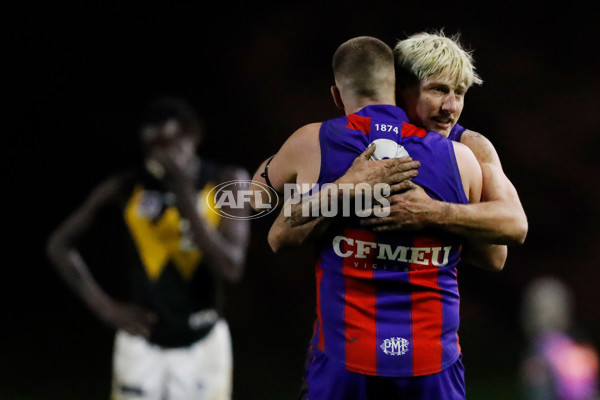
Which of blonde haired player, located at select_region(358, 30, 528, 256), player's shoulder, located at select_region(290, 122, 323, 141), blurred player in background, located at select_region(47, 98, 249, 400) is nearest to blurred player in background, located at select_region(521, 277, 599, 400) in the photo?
blurred player in background, located at select_region(47, 98, 249, 400)

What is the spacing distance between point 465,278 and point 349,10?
3.74 meters

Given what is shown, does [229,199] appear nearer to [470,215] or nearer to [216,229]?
[216,229]

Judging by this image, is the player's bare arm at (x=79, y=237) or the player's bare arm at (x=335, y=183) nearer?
the player's bare arm at (x=335, y=183)

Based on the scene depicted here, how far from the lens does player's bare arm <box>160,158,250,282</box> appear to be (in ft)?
12.9

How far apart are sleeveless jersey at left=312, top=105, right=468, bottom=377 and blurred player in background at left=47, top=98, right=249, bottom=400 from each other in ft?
5.50

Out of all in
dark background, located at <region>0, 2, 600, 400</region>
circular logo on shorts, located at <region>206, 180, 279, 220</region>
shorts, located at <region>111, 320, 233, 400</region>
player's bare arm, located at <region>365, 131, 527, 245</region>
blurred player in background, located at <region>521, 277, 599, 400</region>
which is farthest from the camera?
dark background, located at <region>0, 2, 600, 400</region>

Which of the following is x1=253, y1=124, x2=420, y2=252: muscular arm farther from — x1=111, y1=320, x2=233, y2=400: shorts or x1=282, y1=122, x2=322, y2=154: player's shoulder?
x1=111, y1=320, x2=233, y2=400: shorts

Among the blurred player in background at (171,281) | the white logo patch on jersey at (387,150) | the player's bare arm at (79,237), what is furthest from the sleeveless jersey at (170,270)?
the white logo patch on jersey at (387,150)

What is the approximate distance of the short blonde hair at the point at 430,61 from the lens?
259 cm

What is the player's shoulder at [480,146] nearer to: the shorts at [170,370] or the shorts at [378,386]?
the shorts at [378,386]

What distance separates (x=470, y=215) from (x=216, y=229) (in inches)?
79.1

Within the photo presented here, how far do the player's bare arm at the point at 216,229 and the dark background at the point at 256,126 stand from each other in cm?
308

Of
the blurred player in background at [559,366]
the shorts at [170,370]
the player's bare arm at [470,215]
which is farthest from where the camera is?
the blurred player in background at [559,366]

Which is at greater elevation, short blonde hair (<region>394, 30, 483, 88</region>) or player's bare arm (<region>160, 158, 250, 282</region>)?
short blonde hair (<region>394, 30, 483, 88</region>)
